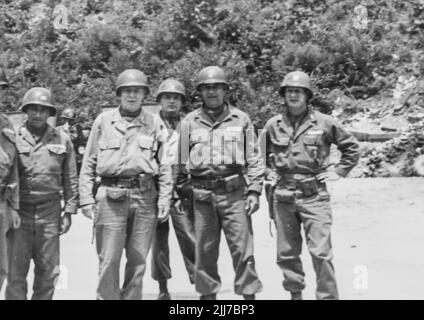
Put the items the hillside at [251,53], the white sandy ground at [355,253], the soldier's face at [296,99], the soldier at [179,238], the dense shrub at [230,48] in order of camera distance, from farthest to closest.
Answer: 1. the dense shrub at [230,48]
2. the hillside at [251,53]
3. the white sandy ground at [355,253]
4. the soldier at [179,238]
5. the soldier's face at [296,99]

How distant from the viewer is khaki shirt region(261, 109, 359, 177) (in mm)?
6703

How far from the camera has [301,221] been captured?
671 centimetres

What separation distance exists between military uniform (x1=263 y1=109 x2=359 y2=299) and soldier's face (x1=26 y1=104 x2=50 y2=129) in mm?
2193

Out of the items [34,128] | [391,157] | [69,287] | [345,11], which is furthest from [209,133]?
[345,11]

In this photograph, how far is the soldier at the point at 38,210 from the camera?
256 inches

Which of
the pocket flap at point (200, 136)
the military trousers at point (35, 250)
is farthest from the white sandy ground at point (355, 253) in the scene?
the pocket flap at point (200, 136)

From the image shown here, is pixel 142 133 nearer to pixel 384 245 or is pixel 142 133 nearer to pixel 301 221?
pixel 301 221

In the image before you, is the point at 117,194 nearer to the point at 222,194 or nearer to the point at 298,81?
the point at 222,194

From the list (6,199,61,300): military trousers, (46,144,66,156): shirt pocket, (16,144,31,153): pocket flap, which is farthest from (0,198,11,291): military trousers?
(46,144,66,156): shirt pocket

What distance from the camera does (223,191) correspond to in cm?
655

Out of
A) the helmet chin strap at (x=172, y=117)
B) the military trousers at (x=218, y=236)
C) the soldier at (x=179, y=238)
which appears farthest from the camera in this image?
the helmet chin strap at (x=172, y=117)

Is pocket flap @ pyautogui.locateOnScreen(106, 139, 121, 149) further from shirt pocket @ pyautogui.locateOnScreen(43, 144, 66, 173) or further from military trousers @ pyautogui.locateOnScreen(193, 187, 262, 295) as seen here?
military trousers @ pyautogui.locateOnScreen(193, 187, 262, 295)

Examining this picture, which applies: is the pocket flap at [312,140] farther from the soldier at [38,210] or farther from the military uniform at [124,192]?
the soldier at [38,210]

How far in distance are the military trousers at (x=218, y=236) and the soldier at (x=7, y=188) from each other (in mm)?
1637
